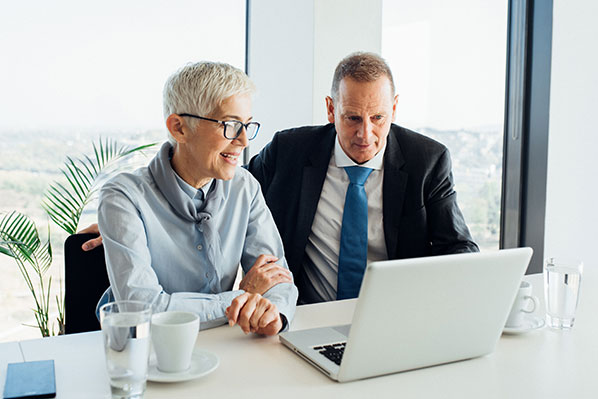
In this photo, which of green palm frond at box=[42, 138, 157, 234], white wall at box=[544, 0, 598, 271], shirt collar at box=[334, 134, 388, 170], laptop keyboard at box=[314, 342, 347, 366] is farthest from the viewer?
white wall at box=[544, 0, 598, 271]

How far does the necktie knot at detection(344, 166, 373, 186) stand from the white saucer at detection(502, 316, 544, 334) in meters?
0.84

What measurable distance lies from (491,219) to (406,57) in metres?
1.17

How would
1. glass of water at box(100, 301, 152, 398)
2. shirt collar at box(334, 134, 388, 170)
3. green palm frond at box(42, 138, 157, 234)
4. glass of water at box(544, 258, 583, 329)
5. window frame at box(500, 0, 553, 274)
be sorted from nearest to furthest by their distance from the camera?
glass of water at box(100, 301, 152, 398) → glass of water at box(544, 258, 583, 329) → shirt collar at box(334, 134, 388, 170) → green palm frond at box(42, 138, 157, 234) → window frame at box(500, 0, 553, 274)

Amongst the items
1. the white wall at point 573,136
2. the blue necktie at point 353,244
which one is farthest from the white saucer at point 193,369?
the white wall at point 573,136

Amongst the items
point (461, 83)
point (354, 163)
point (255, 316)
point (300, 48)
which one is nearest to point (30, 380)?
point (255, 316)

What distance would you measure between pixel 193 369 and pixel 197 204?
0.66 m

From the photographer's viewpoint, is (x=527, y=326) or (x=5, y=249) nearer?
(x=527, y=326)

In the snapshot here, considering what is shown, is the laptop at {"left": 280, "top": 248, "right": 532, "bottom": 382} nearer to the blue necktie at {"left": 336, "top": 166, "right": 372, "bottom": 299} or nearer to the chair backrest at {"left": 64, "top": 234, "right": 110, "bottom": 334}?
the chair backrest at {"left": 64, "top": 234, "right": 110, "bottom": 334}

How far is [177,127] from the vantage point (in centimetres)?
171

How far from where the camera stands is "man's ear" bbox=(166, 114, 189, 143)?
1702 mm

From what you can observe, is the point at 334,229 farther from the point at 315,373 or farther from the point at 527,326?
the point at 315,373

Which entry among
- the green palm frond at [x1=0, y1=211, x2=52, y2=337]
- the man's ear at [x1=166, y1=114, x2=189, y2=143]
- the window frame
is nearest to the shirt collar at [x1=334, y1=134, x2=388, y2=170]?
the man's ear at [x1=166, y1=114, x2=189, y2=143]

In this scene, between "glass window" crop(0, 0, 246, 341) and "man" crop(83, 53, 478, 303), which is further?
"glass window" crop(0, 0, 246, 341)

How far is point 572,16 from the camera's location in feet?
11.3
